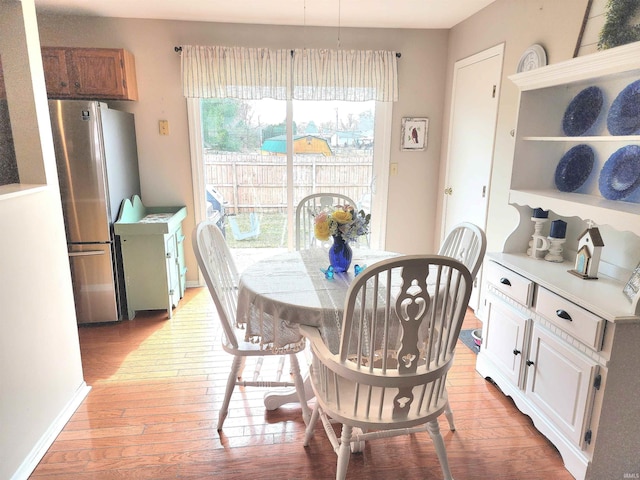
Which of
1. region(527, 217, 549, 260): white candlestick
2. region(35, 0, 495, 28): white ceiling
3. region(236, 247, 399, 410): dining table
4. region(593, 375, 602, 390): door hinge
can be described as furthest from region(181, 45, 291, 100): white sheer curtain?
region(593, 375, 602, 390): door hinge

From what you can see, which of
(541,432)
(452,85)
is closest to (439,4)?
(452,85)

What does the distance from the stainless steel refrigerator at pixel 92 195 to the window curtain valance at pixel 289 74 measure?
0.76m

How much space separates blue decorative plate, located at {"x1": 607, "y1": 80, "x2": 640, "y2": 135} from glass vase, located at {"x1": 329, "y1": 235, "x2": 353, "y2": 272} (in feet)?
4.45

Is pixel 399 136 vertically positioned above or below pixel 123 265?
above

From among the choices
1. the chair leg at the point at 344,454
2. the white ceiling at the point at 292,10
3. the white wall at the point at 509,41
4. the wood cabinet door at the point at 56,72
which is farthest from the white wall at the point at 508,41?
the wood cabinet door at the point at 56,72

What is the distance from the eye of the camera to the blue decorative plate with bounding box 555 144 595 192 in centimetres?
213

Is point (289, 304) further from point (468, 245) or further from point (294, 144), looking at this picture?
point (294, 144)

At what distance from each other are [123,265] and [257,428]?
6.01ft

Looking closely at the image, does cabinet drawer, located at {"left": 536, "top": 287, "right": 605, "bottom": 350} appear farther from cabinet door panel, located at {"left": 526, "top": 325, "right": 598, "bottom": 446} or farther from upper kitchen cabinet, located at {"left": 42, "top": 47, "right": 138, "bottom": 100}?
upper kitchen cabinet, located at {"left": 42, "top": 47, "right": 138, "bottom": 100}

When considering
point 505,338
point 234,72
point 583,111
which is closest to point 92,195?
point 234,72

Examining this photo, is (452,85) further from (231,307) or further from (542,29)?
(231,307)

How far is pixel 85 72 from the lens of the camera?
3.19 metres

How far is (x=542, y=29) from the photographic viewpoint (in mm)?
2484

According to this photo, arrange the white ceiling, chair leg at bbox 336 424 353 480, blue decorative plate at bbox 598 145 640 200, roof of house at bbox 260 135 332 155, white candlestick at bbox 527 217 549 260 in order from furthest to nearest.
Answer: roof of house at bbox 260 135 332 155 < the white ceiling < white candlestick at bbox 527 217 549 260 < blue decorative plate at bbox 598 145 640 200 < chair leg at bbox 336 424 353 480
